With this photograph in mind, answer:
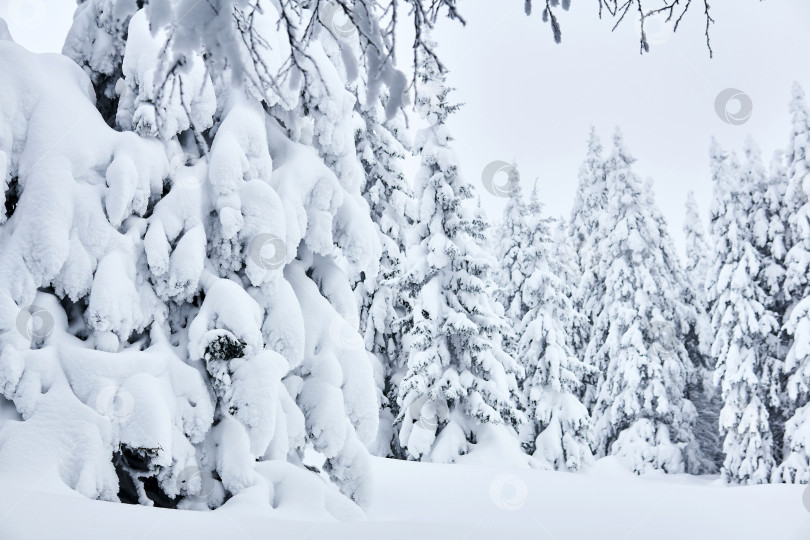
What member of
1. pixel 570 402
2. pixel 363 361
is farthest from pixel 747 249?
pixel 363 361

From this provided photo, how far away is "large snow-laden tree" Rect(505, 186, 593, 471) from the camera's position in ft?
56.3

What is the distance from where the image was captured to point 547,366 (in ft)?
59.1

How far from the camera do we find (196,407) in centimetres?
545

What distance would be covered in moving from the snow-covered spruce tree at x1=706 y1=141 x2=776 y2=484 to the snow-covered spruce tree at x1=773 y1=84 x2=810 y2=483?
2.38 feet

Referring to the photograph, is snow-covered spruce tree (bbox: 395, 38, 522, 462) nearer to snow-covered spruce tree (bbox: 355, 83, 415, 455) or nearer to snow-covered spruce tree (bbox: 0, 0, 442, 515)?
snow-covered spruce tree (bbox: 355, 83, 415, 455)

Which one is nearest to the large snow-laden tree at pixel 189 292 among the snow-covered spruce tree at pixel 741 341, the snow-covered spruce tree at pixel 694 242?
the snow-covered spruce tree at pixel 741 341

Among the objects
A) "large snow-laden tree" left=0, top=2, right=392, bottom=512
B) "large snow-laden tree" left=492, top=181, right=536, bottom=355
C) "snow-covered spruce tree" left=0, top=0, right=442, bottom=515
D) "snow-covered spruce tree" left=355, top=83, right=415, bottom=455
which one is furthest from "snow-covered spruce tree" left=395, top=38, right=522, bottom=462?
"large snow-laden tree" left=0, top=2, right=392, bottom=512

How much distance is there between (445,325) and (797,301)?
13.3 metres

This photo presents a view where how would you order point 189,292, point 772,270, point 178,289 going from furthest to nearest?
point 772,270, point 189,292, point 178,289

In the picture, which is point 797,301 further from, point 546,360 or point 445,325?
point 445,325

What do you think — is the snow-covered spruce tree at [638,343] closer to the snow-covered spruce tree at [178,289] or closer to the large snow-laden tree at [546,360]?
the large snow-laden tree at [546,360]

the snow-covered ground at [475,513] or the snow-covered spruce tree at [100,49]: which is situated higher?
the snow-covered spruce tree at [100,49]

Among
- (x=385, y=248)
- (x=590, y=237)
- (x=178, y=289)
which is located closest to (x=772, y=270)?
(x=590, y=237)

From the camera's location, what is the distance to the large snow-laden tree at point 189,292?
4785 mm
